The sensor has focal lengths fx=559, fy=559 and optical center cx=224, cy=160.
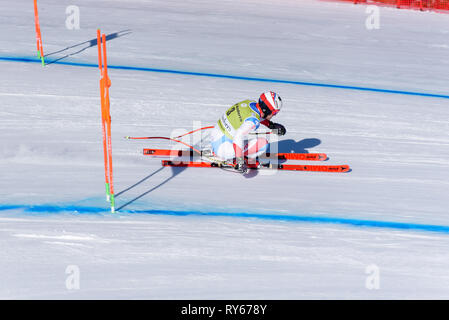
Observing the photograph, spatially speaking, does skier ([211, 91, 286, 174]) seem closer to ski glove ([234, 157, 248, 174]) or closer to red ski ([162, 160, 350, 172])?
ski glove ([234, 157, 248, 174])

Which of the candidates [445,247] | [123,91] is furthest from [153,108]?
[445,247]

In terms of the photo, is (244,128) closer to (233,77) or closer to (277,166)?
(277,166)

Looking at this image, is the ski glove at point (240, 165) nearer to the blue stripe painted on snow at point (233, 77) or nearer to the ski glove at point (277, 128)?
the ski glove at point (277, 128)

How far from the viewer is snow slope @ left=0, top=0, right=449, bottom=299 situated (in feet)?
16.3

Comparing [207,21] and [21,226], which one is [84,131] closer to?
[21,226]

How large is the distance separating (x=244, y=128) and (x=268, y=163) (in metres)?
1.07

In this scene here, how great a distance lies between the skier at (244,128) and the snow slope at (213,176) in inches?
15.2

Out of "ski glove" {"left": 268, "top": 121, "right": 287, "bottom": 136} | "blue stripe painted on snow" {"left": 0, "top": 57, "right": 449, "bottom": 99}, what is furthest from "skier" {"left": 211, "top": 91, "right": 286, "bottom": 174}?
"blue stripe painted on snow" {"left": 0, "top": 57, "right": 449, "bottom": 99}

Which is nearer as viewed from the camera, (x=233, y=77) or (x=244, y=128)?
(x=244, y=128)

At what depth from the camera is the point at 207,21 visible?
12.5 metres

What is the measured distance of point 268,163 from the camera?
22.6 ft

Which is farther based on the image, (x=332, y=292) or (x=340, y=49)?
(x=340, y=49)

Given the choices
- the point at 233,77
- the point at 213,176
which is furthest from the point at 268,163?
the point at 233,77

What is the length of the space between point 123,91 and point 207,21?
14.7 feet
